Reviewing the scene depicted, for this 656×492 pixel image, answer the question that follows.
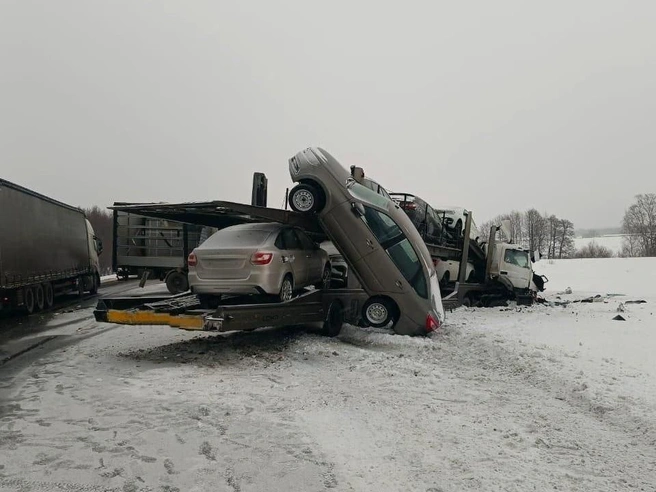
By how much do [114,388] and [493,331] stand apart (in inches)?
272

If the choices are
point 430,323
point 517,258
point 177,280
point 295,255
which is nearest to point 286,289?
point 295,255

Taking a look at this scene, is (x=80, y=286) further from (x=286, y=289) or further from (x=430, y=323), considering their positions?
(x=430, y=323)

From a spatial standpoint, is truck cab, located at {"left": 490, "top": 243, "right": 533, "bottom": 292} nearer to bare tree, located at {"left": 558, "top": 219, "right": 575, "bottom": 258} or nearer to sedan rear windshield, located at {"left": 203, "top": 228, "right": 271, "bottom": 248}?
sedan rear windshield, located at {"left": 203, "top": 228, "right": 271, "bottom": 248}

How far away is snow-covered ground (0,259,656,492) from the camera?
363 centimetres

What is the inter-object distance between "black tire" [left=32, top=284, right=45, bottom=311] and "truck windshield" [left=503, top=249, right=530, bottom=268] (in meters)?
15.2

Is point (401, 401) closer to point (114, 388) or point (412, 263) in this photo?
point (114, 388)

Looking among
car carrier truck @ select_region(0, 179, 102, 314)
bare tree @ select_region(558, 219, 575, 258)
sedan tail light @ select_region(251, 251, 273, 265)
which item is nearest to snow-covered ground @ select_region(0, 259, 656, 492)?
sedan tail light @ select_region(251, 251, 273, 265)

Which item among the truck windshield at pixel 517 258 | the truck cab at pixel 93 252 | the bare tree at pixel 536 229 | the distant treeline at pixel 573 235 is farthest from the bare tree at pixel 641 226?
the truck cab at pixel 93 252

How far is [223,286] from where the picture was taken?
26.1 ft

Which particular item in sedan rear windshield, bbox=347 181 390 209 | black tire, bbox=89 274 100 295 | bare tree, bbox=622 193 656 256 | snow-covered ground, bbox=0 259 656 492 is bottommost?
snow-covered ground, bbox=0 259 656 492

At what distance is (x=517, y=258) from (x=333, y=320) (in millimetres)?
10943

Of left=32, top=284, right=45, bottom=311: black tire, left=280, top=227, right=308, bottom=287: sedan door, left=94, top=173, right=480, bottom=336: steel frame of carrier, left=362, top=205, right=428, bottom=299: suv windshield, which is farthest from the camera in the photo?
left=32, top=284, right=45, bottom=311: black tire

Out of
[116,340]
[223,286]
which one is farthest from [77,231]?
[223,286]

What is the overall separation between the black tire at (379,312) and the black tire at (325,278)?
1.52 m
